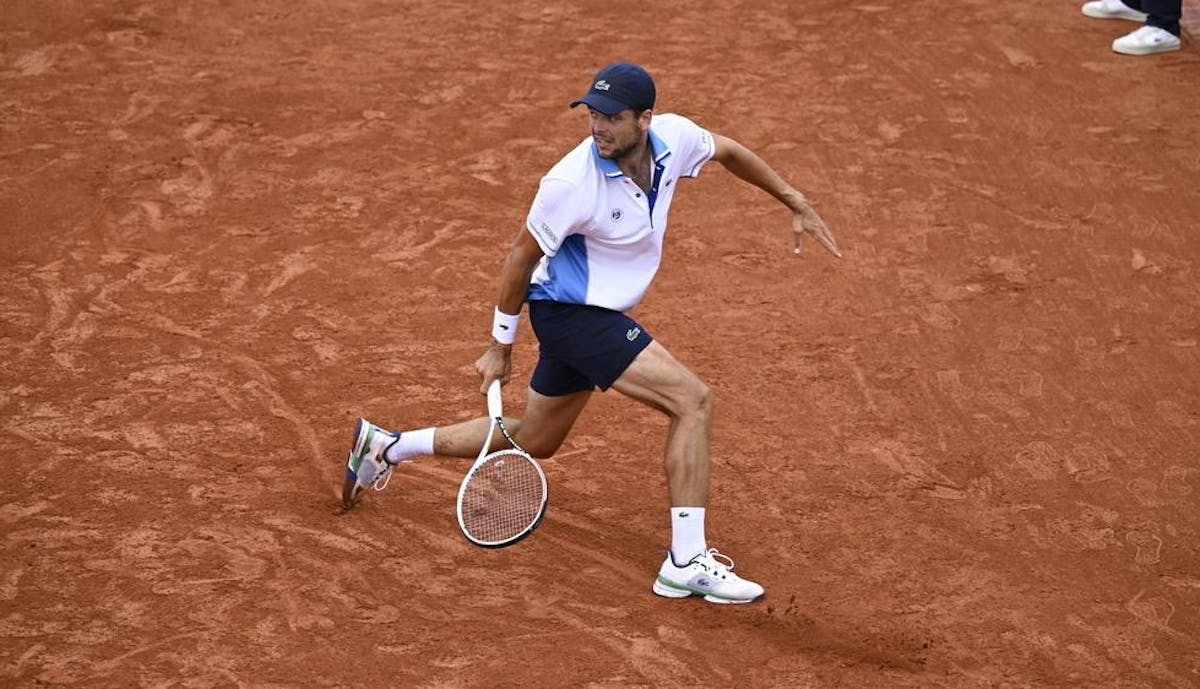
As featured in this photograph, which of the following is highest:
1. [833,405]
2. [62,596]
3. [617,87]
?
[617,87]

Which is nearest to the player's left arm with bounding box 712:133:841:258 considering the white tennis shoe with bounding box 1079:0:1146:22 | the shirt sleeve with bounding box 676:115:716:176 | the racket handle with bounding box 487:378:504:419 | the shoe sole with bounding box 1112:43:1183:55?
the shirt sleeve with bounding box 676:115:716:176

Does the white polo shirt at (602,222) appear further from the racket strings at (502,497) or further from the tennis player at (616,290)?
the racket strings at (502,497)

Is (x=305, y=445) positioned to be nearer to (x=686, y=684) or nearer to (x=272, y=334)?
(x=272, y=334)

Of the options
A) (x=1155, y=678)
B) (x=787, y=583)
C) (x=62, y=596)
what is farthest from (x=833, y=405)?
(x=62, y=596)

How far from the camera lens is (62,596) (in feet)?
22.9

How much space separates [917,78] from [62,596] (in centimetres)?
839

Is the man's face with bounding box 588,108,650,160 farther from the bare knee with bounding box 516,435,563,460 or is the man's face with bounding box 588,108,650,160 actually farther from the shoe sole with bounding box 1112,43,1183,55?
the shoe sole with bounding box 1112,43,1183,55

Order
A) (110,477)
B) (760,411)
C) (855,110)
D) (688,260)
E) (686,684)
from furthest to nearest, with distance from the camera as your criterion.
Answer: (855,110) → (688,260) → (760,411) → (110,477) → (686,684)

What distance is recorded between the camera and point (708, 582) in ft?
23.0

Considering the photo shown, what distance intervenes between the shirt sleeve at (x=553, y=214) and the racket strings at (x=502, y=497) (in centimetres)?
100

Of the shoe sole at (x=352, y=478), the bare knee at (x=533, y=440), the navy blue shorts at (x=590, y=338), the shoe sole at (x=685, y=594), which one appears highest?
the navy blue shorts at (x=590, y=338)

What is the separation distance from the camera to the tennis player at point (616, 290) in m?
6.72

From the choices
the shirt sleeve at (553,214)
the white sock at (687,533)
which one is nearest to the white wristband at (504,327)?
the shirt sleeve at (553,214)

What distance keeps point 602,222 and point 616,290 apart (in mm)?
358
